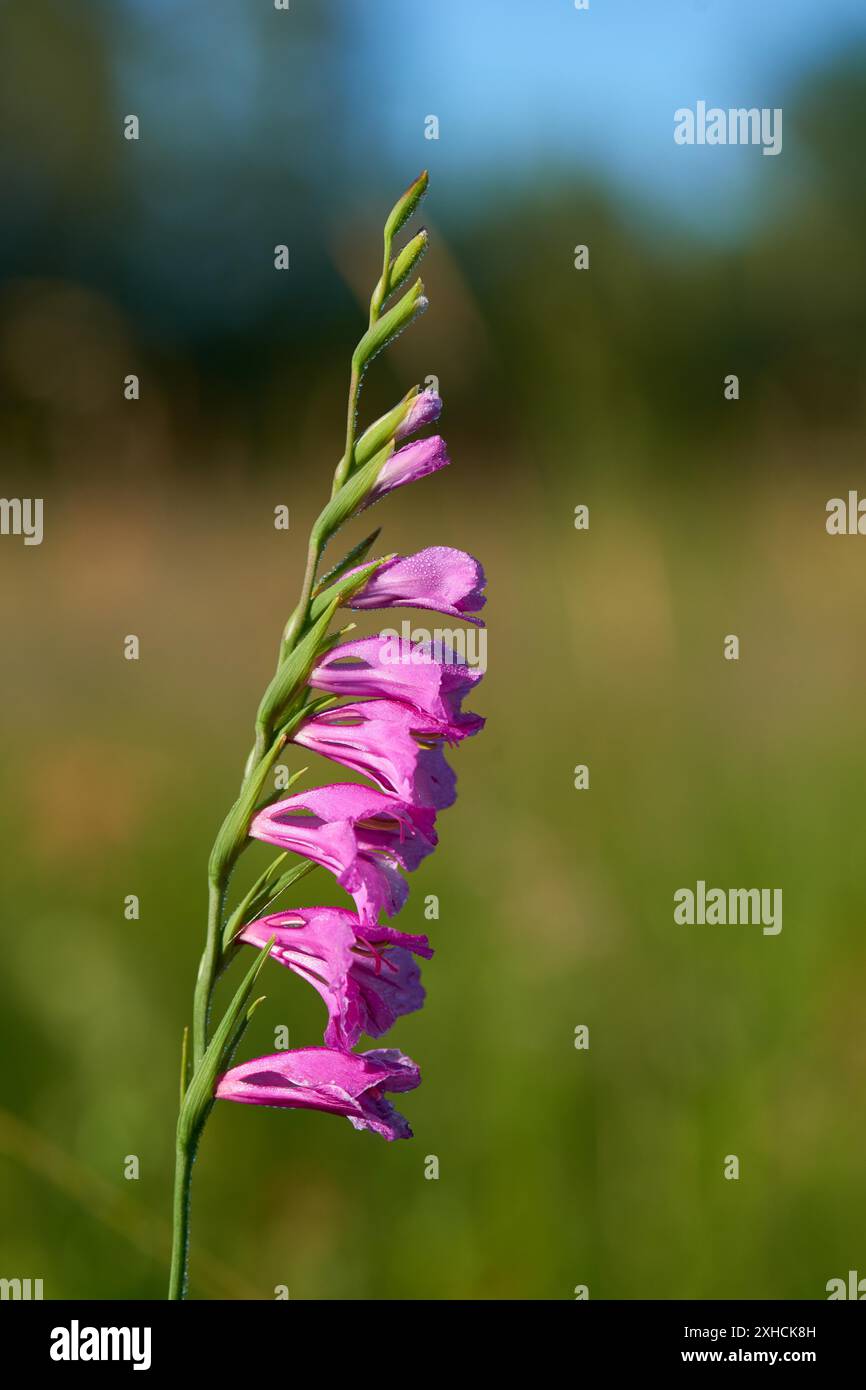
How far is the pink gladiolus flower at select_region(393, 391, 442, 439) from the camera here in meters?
0.88

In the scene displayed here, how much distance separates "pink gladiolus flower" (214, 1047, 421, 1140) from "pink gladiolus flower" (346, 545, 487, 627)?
0.97ft

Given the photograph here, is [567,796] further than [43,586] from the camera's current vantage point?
No

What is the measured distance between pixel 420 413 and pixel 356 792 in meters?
0.25

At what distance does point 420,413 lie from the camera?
883 millimetres

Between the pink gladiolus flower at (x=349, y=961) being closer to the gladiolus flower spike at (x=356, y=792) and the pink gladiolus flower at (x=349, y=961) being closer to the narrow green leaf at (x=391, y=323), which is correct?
the gladiolus flower spike at (x=356, y=792)

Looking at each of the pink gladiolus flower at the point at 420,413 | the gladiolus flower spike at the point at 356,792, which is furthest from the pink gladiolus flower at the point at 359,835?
the pink gladiolus flower at the point at 420,413

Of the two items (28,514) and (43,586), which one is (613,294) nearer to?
(43,586)

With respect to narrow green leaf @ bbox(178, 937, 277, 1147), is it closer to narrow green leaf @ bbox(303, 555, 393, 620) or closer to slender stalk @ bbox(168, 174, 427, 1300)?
slender stalk @ bbox(168, 174, 427, 1300)

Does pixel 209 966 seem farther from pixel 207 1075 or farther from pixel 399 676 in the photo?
pixel 399 676

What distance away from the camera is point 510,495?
13.0ft

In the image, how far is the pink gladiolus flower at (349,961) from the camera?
889 mm

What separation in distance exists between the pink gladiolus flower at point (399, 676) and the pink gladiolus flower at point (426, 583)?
0.03m

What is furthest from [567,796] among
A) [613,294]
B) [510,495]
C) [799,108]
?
[799,108]

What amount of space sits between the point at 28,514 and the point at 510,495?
1615 mm
